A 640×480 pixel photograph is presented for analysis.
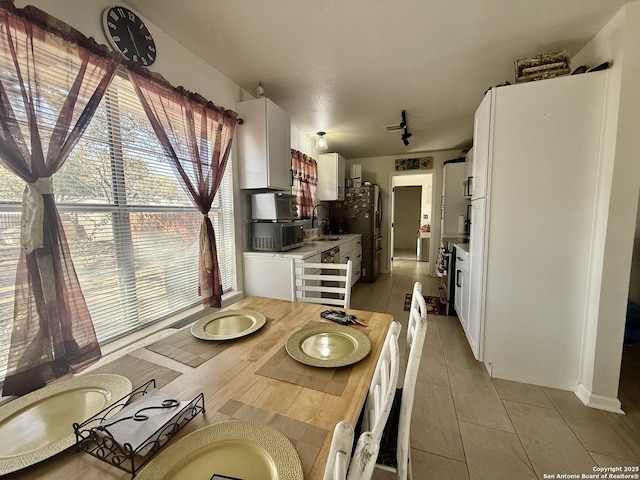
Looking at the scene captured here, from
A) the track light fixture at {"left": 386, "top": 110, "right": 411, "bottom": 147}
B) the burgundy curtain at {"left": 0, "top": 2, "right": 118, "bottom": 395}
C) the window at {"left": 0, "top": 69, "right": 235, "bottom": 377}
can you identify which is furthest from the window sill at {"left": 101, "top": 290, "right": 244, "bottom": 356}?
the track light fixture at {"left": 386, "top": 110, "right": 411, "bottom": 147}

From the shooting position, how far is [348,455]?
40 cm

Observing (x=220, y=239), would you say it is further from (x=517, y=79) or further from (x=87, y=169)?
(x=517, y=79)

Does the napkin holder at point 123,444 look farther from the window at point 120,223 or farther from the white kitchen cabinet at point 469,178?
the white kitchen cabinet at point 469,178

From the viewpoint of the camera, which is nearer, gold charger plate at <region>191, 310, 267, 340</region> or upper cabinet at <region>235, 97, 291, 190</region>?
gold charger plate at <region>191, 310, 267, 340</region>

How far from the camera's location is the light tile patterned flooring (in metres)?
1.26

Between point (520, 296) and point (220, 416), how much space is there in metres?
2.03

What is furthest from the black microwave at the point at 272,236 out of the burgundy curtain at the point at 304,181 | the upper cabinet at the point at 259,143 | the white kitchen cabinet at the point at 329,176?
the white kitchen cabinet at the point at 329,176

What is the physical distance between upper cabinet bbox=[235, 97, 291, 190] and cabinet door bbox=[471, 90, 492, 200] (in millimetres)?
1693

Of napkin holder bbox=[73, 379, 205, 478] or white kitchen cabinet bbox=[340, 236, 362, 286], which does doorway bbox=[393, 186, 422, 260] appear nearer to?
white kitchen cabinet bbox=[340, 236, 362, 286]

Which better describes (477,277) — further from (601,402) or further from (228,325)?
(228,325)

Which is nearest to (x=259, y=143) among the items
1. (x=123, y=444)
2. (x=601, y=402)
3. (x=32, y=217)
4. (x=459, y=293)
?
(x=32, y=217)

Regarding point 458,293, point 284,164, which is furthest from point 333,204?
point 458,293

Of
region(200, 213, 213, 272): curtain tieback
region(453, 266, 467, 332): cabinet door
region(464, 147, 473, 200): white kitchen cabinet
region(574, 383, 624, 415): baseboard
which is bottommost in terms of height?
region(574, 383, 624, 415): baseboard

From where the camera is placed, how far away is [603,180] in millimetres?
1549
